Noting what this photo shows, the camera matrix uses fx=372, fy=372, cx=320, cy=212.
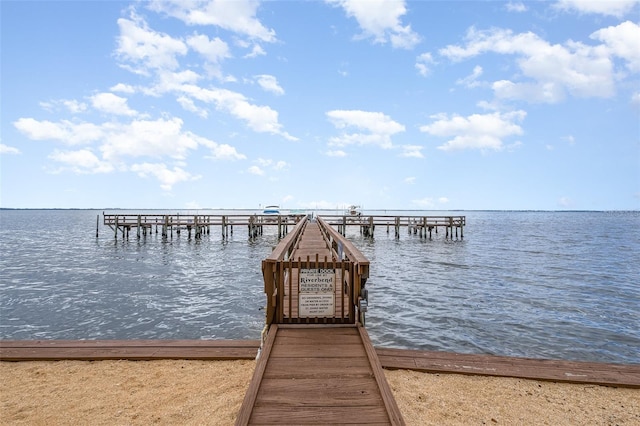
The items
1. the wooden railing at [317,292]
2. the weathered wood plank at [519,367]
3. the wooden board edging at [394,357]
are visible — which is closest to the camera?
the weathered wood plank at [519,367]

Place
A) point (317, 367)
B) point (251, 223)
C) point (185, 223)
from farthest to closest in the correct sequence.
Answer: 1. point (251, 223)
2. point (185, 223)
3. point (317, 367)

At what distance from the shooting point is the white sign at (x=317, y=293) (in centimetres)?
657

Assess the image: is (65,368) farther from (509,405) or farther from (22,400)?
(509,405)

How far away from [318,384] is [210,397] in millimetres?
1745

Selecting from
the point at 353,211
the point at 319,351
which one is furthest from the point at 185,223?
the point at 319,351

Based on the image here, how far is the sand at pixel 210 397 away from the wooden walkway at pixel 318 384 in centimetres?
67

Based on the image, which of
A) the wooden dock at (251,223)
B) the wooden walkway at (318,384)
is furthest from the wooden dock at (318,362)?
the wooden dock at (251,223)

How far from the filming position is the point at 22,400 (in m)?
5.08

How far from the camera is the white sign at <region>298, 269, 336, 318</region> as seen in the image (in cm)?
657

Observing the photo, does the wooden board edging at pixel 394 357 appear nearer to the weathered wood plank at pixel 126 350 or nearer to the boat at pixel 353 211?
the weathered wood plank at pixel 126 350

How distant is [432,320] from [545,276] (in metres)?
12.1

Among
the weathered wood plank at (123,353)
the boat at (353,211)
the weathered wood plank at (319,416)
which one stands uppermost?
Answer: the boat at (353,211)

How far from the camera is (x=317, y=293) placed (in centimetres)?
661

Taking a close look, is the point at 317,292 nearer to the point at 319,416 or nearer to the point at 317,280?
the point at 317,280
